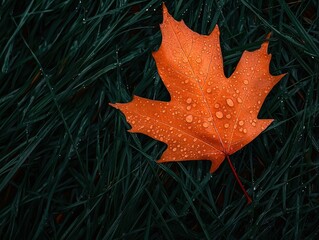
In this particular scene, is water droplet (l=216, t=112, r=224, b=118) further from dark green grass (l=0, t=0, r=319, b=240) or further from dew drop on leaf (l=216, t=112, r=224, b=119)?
dark green grass (l=0, t=0, r=319, b=240)

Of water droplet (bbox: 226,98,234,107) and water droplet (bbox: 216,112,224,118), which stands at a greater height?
water droplet (bbox: 226,98,234,107)

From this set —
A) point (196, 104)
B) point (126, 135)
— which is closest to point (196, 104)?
point (196, 104)

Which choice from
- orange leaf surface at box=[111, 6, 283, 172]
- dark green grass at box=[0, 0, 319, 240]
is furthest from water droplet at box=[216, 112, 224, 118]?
dark green grass at box=[0, 0, 319, 240]

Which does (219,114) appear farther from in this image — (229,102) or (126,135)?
(126,135)

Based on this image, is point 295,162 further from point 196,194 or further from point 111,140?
point 111,140

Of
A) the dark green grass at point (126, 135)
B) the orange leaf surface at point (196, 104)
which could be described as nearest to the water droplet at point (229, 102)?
the orange leaf surface at point (196, 104)

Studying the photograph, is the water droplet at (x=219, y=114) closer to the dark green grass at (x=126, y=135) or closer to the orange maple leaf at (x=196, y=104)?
the orange maple leaf at (x=196, y=104)
